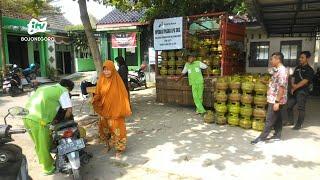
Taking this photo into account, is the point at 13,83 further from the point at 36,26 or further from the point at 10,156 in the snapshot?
the point at 10,156

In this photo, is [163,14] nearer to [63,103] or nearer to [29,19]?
[63,103]

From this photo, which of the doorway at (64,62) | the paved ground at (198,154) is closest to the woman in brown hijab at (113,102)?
the paved ground at (198,154)

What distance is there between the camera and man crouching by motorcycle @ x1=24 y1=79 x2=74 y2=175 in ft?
14.8

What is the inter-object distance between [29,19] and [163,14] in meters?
10.4

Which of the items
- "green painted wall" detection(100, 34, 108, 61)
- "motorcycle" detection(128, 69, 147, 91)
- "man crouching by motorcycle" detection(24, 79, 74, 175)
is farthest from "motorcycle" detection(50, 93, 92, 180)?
"green painted wall" detection(100, 34, 108, 61)

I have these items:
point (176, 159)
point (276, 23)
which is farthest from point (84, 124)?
point (276, 23)

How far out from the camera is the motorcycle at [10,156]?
3.50 metres

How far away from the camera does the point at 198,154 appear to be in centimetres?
569

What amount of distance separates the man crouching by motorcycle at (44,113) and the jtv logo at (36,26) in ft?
46.0

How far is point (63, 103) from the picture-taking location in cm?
464

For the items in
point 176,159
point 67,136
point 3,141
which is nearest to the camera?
point 3,141

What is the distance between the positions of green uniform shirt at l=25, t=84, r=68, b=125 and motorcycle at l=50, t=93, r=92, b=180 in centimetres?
21

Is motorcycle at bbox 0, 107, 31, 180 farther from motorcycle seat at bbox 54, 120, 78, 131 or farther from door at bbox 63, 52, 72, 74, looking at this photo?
door at bbox 63, 52, 72, 74

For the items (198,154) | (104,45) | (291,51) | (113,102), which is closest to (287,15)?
(291,51)
